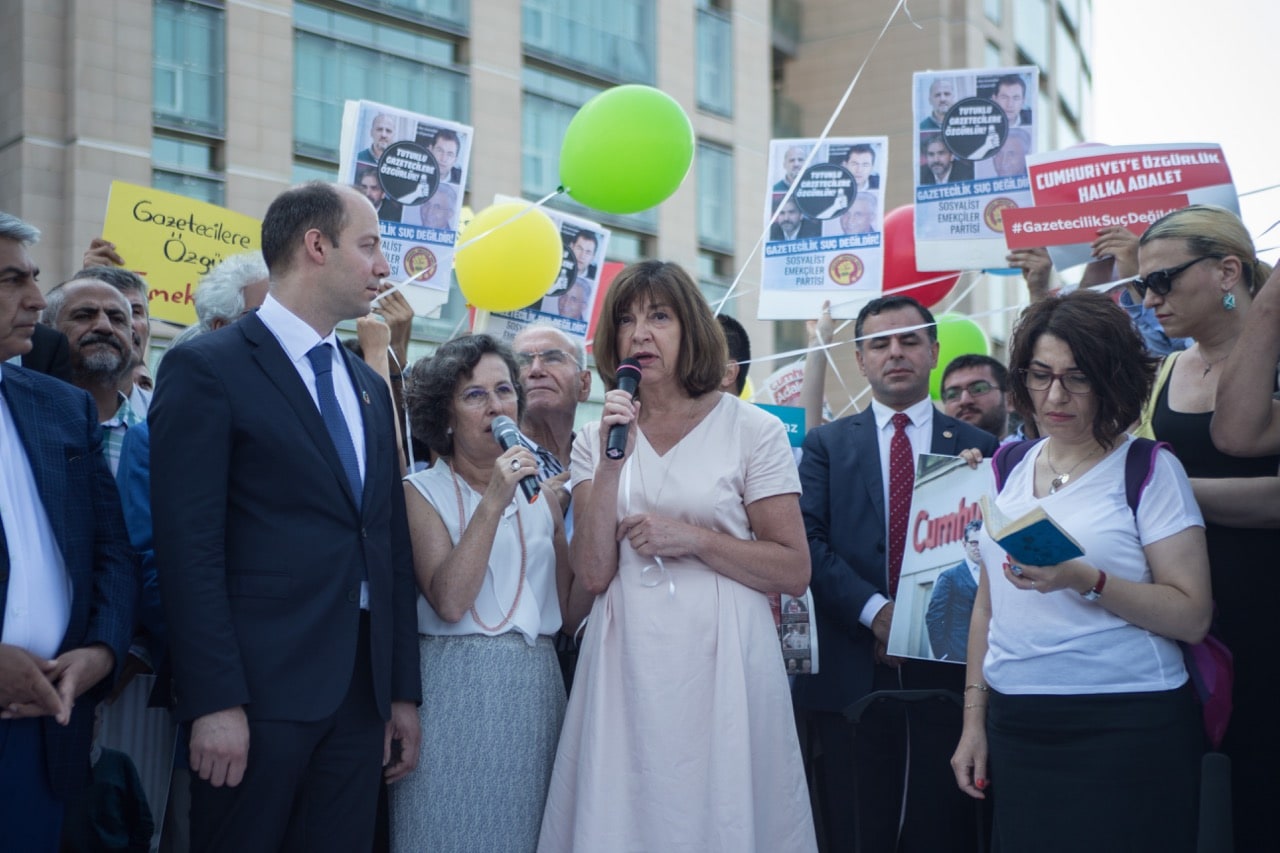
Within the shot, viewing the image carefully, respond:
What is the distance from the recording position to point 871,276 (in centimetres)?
650

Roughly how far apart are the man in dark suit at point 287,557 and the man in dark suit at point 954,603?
1.67 m

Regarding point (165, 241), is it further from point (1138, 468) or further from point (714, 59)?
point (714, 59)

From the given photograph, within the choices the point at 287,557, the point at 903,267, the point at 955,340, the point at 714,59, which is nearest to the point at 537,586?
the point at 287,557

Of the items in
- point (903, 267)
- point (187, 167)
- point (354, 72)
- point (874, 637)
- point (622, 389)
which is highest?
point (354, 72)

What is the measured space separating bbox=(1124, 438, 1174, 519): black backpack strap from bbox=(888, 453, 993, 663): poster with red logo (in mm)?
742

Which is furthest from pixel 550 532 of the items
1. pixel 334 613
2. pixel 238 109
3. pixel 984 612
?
pixel 238 109

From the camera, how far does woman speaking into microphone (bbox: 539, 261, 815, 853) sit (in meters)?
3.36

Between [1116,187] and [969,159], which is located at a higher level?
[969,159]

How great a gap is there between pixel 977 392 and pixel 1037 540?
3314 mm

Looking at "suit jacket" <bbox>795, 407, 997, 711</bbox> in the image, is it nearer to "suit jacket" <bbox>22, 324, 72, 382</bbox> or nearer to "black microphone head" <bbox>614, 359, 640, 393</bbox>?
"black microphone head" <bbox>614, 359, 640, 393</bbox>

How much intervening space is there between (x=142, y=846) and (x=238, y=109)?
12514 mm

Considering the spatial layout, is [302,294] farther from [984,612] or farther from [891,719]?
[891,719]

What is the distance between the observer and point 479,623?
12.3 ft

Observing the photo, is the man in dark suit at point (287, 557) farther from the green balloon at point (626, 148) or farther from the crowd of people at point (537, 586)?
the green balloon at point (626, 148)
